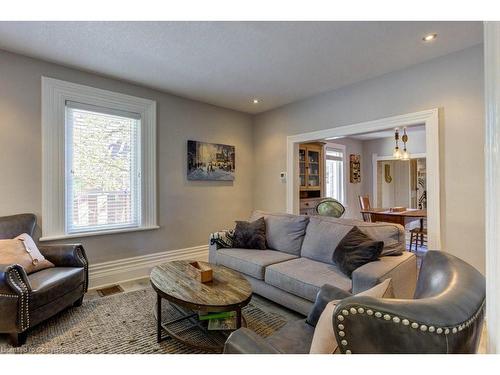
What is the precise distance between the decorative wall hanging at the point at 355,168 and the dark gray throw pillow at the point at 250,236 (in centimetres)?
445

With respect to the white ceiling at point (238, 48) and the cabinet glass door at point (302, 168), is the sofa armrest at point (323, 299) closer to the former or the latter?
the white ceiling at point (238, 48)

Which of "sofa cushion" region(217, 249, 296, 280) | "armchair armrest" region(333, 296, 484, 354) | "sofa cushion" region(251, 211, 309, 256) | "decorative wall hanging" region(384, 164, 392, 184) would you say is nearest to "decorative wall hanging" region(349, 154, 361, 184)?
"decorative wall hanging" region(384, 164, 392, 184)

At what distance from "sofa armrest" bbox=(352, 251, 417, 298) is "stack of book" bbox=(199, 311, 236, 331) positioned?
39.0 inches

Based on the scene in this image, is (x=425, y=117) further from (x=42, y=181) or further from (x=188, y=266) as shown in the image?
(x=42, y=181)

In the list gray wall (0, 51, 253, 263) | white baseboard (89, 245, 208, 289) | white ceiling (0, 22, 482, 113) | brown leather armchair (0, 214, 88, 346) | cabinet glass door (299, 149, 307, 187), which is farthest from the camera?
cabinet glass door (299, 149, 307, 187)

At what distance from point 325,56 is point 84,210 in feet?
10.7

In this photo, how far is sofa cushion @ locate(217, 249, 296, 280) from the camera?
277cm

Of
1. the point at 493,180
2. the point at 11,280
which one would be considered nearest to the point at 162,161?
the point at 11,280

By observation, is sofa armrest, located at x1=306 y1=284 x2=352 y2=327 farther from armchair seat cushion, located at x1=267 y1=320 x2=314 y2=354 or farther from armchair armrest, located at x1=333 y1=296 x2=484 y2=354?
armchair armrest, located at x1=333 y1=296 x2=484 y2=354

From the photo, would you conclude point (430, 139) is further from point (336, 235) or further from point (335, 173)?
point (335, 173)

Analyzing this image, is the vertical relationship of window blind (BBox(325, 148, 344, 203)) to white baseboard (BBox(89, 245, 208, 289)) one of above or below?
above

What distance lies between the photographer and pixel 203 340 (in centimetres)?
204

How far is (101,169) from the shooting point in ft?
11.0
